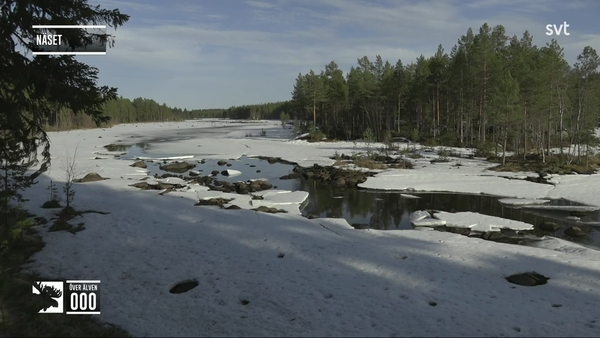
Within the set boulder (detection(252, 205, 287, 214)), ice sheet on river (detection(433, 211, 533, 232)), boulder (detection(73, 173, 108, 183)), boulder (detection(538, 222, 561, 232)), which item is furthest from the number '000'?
boulder (detection(538, 222, 561, 232))

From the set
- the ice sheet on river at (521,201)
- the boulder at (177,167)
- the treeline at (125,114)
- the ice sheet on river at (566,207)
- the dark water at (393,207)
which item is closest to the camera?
the dark water at (393,207)

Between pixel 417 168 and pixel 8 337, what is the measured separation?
31.7 metres

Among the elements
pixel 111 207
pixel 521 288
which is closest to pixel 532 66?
pixel 521 288

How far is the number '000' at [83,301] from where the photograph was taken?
25.1ft

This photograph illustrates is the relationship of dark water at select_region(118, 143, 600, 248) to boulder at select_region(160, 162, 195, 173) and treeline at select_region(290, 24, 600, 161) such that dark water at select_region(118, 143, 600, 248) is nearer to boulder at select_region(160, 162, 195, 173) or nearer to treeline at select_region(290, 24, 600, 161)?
boulder at select_region(160, 162, 195, 173)

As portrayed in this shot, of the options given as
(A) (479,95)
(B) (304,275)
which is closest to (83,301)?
(B) (304,275)

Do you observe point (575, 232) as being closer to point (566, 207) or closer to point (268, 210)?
point (566, 207)

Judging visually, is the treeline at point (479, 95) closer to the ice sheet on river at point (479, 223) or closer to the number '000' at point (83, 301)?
the ice sheet on river at point (479, 223)

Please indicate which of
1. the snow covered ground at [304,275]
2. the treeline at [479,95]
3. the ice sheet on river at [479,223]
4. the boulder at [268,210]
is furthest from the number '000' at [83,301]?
the treeline at [479,95]

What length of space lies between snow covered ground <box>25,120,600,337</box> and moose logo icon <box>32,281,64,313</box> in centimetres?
88

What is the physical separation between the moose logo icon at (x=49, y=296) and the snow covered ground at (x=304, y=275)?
88 cm

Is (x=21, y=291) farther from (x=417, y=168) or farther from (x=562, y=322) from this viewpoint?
(x=417, y=168)

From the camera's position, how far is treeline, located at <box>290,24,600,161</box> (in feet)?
114

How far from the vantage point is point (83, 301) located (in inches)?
309
